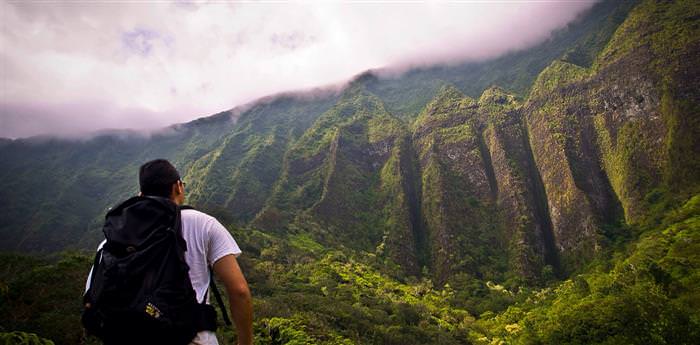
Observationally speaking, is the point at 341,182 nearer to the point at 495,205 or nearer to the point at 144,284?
the point at 495,205

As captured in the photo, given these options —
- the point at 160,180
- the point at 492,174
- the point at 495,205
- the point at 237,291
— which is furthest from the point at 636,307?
the point at 492,174

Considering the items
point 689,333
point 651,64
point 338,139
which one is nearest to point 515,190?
point 651,64

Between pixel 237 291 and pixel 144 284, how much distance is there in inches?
23.5

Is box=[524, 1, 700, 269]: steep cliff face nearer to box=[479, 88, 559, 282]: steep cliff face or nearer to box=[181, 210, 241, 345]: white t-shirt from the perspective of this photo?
box=[479, 88, 559, 282]: steep cliff face

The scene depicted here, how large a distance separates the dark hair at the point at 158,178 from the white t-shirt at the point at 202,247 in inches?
12.6

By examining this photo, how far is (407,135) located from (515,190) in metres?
44.6

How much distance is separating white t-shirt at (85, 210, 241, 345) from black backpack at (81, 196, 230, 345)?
0.07 metres

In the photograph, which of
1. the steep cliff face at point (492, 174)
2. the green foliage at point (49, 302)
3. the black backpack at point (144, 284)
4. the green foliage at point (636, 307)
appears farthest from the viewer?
the steep cliff face at point (492, 174)

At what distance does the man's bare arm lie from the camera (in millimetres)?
2686

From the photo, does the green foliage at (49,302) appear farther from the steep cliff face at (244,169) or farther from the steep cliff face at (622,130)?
the steep cliff face at (622,130)

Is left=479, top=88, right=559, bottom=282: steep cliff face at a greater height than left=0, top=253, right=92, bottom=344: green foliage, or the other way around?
left=0, top=253, right=92, bottom=344: green foliage

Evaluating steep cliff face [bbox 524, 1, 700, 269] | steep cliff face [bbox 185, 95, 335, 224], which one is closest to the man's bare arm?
steep cliff face [bbox 524, 1, 700, 269]

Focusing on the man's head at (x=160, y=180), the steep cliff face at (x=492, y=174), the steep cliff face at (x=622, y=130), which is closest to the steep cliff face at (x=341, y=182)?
the steep cliff face at (x=492, y=174)

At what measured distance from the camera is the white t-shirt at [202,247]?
2766mm
